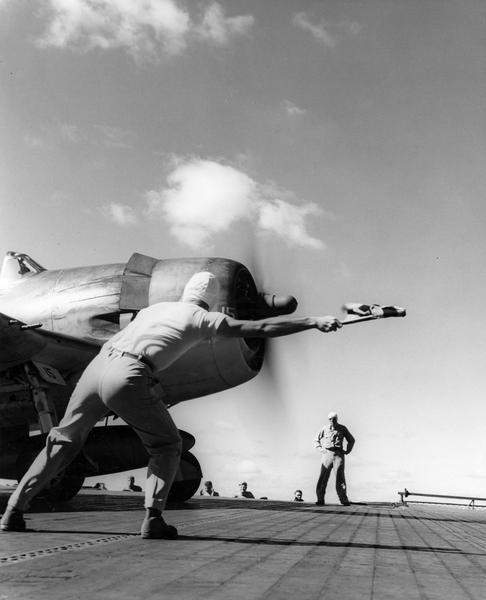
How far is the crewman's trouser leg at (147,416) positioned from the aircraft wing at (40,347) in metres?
4.85

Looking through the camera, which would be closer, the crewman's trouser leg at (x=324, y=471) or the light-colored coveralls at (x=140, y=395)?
the light-colored coveralls at (x=140, y=395)

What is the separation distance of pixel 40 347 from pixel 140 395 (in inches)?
218

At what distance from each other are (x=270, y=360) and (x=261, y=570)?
7289mm

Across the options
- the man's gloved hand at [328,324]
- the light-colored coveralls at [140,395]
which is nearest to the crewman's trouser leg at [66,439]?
the light-colored coveralls at [140,395]

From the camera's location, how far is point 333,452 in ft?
43.3

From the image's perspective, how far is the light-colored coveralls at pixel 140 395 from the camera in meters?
4.18

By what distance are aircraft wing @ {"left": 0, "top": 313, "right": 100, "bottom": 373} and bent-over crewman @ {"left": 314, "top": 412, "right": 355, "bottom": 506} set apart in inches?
212

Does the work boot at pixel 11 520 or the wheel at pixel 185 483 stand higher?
the wheel at pixel 185 483

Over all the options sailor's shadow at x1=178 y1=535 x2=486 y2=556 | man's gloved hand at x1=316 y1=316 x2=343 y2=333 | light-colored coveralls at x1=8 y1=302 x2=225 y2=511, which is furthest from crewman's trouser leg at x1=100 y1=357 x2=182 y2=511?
man's gloved hand at x1=316 y1=316 x2=343 y2=333

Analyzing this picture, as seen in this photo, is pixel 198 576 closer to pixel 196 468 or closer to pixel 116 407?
pixel 116 407

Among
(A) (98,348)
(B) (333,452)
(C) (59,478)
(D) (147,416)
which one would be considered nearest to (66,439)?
(D) (147,416)

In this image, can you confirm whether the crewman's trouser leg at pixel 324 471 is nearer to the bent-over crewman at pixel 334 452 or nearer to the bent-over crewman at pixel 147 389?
the bent-over crewman at pixel 334 452

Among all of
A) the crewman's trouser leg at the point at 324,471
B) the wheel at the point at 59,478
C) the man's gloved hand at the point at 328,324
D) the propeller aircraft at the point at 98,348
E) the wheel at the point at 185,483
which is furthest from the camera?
the crewman's trouser leg at the point at 324,471

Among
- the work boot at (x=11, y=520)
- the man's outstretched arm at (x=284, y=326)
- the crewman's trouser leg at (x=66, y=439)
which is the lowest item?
the work boot at (x=11, y=520)
